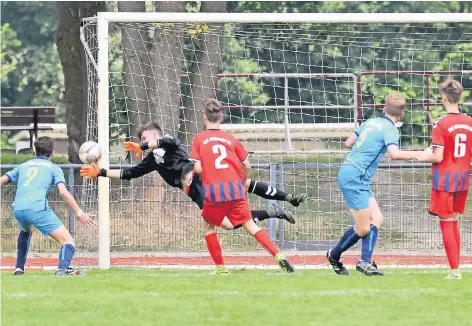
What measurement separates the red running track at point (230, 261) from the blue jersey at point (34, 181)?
2.91 metres

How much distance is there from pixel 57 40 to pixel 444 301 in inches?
493

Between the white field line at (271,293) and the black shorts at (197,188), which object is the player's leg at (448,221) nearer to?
the white field line at (271,293)

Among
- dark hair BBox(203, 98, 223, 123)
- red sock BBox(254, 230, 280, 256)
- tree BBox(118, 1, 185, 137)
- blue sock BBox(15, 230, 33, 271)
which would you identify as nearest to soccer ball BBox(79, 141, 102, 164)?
blue sock BBox(15, 230, 33, 271)

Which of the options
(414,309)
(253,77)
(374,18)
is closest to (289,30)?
(374,18)

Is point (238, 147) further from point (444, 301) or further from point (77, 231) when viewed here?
point (77, 231)

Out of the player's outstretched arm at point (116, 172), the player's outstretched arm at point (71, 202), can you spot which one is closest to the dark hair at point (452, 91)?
the player's outstretched arm at point (116, 172)

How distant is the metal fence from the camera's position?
16.3m

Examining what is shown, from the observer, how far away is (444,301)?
31.3 ft

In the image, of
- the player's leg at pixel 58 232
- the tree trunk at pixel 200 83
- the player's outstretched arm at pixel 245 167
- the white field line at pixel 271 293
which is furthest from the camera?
the tree trunk at pixel 200 83

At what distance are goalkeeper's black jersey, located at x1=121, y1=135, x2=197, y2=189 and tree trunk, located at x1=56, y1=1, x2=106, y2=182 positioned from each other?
23.9 feet

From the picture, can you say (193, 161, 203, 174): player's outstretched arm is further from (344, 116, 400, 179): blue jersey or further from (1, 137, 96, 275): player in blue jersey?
(344, 116, 400, 179): blue jersey

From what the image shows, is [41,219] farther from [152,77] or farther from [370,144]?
[152,77]

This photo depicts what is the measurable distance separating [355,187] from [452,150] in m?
1.04

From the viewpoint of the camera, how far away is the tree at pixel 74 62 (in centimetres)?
2034
